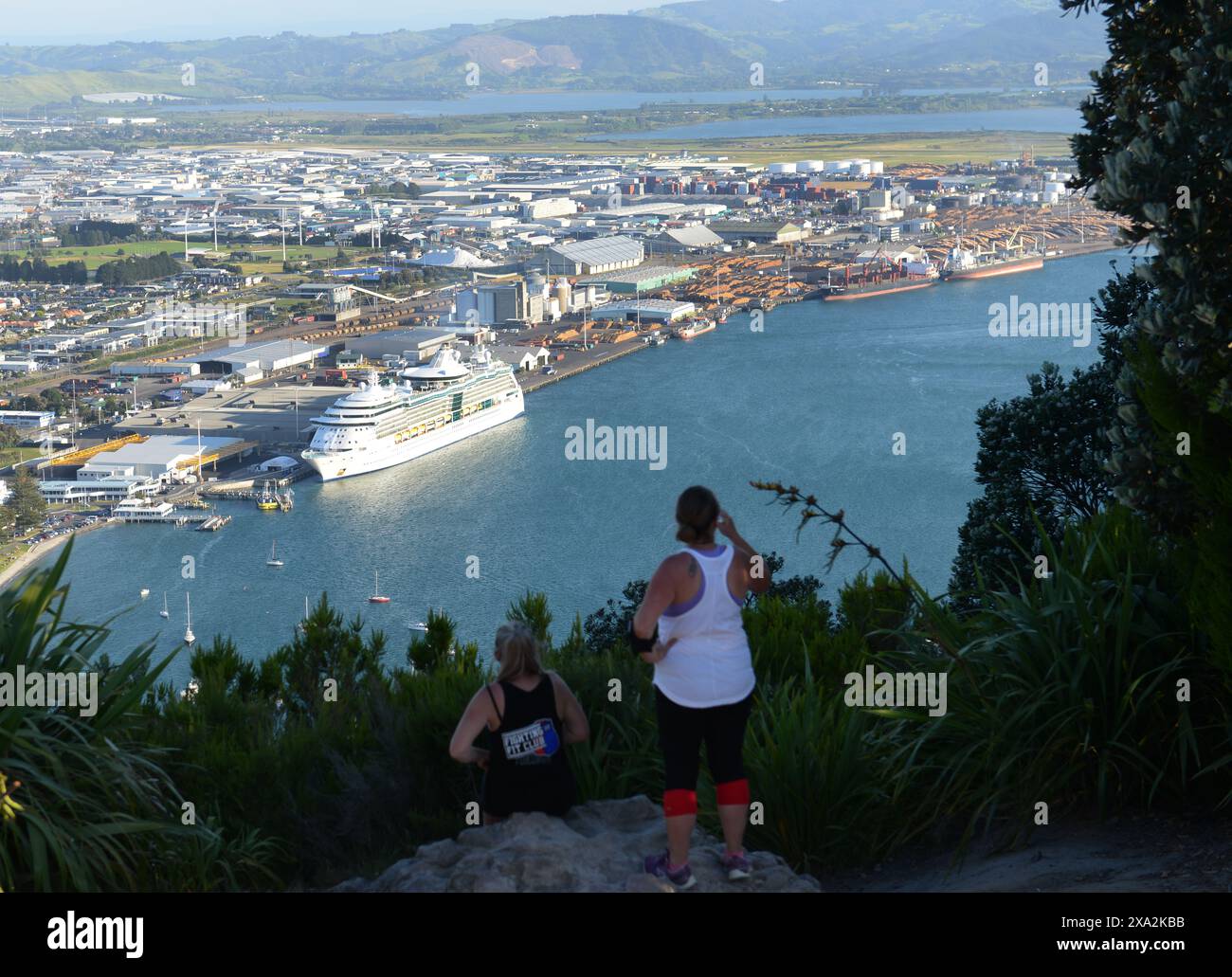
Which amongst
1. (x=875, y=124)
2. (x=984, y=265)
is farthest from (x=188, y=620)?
(x=875, y=124)

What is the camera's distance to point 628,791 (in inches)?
92.3

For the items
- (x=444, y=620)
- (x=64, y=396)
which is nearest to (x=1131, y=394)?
(x=444, y=620)

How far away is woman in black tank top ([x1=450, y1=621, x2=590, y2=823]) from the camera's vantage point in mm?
1967

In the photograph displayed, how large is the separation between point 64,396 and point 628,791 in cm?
2076

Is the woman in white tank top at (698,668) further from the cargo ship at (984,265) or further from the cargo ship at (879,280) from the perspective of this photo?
the cargo ship at (984,265)

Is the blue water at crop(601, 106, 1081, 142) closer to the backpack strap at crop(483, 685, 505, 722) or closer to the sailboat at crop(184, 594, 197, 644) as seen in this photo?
the sailboat at crop(184, 594, 197, 644)

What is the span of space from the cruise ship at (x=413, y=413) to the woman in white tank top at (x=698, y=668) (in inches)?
659

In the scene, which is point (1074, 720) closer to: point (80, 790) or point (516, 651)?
point (516, 651)

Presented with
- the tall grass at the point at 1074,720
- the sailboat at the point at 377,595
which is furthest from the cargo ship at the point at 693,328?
the tall grass at the point at 1074,720

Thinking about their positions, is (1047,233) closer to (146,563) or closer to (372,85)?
(146,563)

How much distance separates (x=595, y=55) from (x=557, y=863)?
4401 inches

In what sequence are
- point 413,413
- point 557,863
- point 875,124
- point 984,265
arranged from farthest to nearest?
point 875,124 → point 984,265 → point 413,413 → point 557,863

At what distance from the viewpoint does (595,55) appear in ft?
358

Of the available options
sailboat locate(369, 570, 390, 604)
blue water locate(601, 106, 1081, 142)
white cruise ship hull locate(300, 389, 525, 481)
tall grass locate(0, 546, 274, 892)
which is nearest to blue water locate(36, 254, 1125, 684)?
sailboat locate(369, 570, 390, 604)
